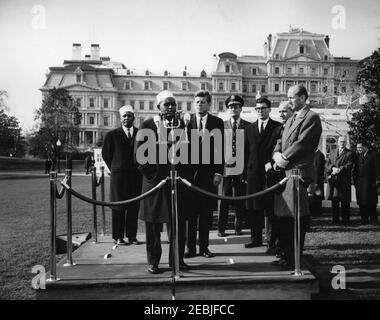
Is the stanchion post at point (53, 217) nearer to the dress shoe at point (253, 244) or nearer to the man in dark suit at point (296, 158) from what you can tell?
the man in dark suit at point (296, 158)

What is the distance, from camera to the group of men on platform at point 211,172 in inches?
182

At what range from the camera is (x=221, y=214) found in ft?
22.8

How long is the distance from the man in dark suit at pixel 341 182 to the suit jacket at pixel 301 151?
16.9ft

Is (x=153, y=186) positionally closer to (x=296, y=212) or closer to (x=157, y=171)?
(x=157, y=171)

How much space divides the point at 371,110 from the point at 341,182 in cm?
221

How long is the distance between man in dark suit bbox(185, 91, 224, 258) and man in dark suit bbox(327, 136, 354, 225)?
16.3 ft

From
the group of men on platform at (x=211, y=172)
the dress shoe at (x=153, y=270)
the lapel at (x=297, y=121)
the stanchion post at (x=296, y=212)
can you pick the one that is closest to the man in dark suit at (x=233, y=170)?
the group of men on platform at (x=211, y=172)

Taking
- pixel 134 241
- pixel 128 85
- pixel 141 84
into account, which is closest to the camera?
pixel 134 241

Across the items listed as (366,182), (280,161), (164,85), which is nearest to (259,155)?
(280,161)

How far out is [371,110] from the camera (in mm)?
10641

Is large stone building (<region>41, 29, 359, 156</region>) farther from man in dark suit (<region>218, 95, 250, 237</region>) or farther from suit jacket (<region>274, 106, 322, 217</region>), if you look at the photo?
suit jacket (<region>274, 106, 322, 217</region>)

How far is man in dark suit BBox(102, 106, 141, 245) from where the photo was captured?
648 centimetres

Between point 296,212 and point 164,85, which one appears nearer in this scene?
point 296,212

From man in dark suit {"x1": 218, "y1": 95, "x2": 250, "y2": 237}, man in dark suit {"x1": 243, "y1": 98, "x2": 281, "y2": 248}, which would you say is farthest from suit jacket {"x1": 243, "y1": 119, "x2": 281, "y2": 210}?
man in dark suit {"x1": 218, "y1": 95, "x2": 250, "y2": 237}
